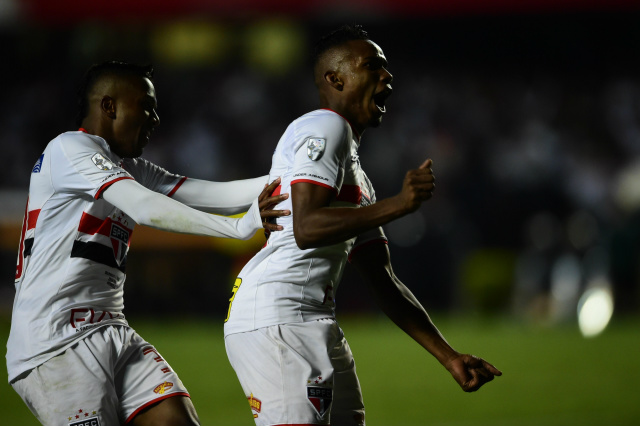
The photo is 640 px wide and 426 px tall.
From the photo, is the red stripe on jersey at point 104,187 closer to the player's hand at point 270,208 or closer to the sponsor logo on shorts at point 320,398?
the player's hand at point 270,208

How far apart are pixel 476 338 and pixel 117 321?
28.4 ft

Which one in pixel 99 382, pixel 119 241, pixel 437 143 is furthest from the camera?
pixel 437 143

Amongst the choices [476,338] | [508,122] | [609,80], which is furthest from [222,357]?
[609,80]

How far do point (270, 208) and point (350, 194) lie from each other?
1.11 feet

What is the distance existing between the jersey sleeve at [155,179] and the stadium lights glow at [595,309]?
10663 millimetres

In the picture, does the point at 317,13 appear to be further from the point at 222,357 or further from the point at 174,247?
the point at 222,357

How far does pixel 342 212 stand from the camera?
3342 millimetres

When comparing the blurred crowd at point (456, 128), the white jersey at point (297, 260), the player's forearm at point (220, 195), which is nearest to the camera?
the white jersey at point (297, 260)

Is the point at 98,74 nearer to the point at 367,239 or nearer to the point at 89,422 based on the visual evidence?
the point at 367,239

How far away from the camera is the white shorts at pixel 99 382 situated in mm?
3871

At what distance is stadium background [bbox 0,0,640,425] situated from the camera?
14289mm

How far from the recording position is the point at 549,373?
32.4 feet

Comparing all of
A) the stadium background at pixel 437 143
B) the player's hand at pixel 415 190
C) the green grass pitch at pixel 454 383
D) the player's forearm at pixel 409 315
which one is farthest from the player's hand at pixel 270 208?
the stadium background at pixel 437 143

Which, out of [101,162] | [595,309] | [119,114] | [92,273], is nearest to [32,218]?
[92,273]
